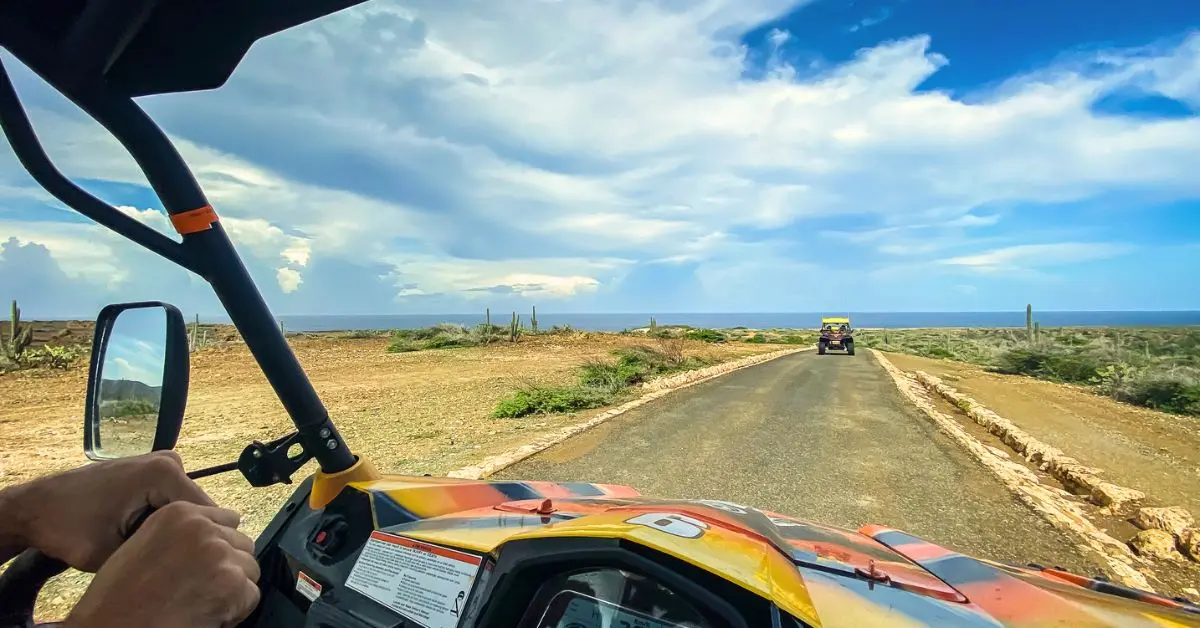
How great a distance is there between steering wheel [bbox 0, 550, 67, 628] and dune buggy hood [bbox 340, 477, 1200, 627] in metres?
0.65

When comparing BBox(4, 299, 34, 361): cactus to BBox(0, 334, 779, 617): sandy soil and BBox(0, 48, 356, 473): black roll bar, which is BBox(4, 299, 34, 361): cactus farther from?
BBox(0, 48, 356, 473): black roll bar

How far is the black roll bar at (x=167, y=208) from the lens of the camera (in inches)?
54.6

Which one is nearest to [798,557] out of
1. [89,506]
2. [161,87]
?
[89,506]

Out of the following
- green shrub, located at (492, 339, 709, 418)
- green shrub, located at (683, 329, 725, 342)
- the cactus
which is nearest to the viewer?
green shrub, located at (492, 339, 709, 418)

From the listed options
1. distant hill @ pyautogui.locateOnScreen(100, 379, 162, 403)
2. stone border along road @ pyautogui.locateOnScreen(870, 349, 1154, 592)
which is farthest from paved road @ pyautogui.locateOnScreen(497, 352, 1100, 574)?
Answer: distant hill @ pyautogui.locateOnScreen(100, 379, 162, 403)

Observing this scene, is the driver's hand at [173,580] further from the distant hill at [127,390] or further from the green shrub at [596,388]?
the green shrub at [596,388]

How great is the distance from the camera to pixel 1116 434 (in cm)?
967

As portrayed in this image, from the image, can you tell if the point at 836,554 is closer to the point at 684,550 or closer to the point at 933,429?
the point at 684,550

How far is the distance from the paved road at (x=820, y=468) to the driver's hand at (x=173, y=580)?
5076 millimetres

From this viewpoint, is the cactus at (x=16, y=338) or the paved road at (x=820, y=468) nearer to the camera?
the paved road at (x=820, y=468)

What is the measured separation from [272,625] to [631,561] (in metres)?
1.16

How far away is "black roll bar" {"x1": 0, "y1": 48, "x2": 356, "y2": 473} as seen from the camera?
139 cm

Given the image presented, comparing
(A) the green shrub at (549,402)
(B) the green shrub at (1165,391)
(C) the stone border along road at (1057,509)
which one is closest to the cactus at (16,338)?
(A) the green shrub at (549,402)

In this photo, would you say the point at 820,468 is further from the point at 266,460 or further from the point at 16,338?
the point at 16,338
